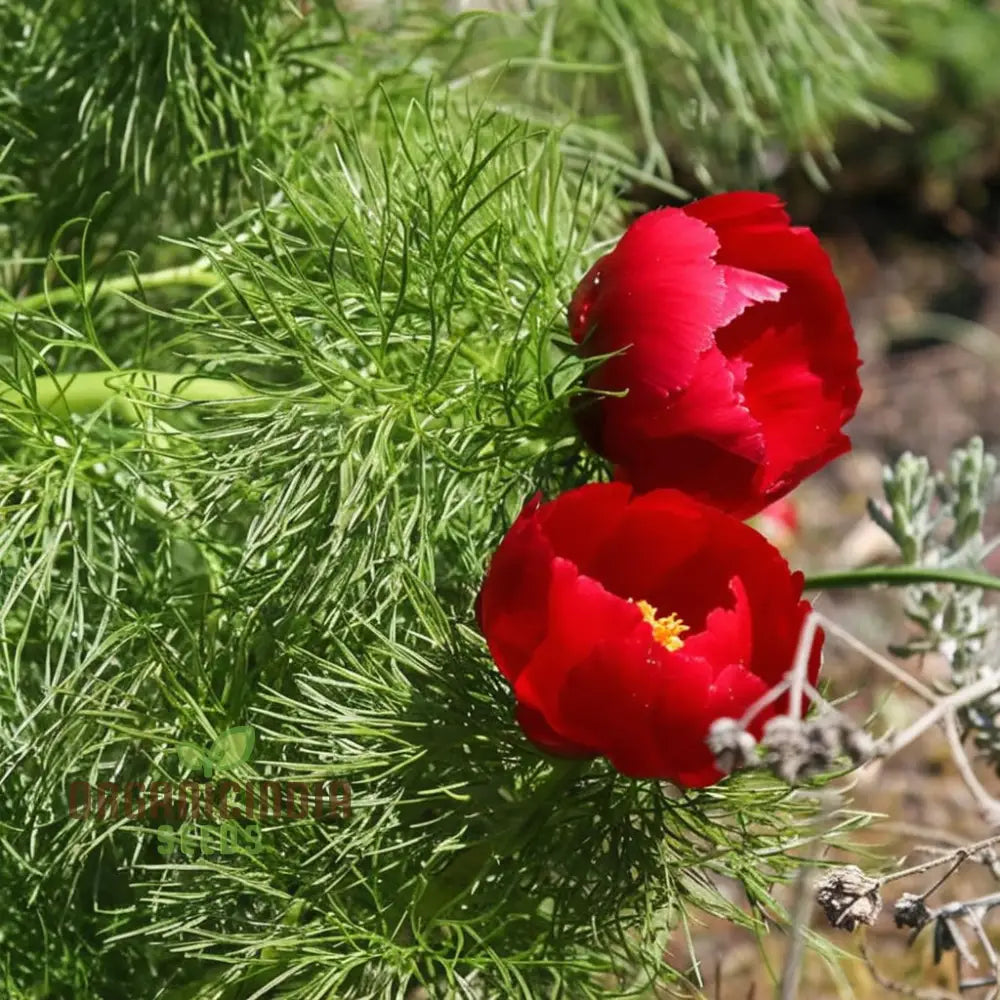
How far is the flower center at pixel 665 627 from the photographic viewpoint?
623 millimetres

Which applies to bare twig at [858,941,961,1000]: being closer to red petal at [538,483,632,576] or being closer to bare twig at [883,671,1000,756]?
bare twig at [883,671,1000,756]

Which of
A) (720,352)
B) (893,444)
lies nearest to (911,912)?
(720,352)

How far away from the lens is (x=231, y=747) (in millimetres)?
730

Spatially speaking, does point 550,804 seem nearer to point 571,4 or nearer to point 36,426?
point 36,426

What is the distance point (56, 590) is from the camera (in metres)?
0.80

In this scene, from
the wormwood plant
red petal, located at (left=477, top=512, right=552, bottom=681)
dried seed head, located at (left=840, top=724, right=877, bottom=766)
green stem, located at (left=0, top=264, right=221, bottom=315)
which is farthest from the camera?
green stem, located at (left=0, top=264, right=221, bottom=315)

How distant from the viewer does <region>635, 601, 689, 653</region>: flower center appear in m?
0.62

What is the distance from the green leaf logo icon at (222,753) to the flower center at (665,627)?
22 centimetres

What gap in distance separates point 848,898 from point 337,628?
28 centimetres

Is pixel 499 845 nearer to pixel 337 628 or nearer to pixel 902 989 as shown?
pixel 337 628

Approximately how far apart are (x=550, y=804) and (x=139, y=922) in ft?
0.93

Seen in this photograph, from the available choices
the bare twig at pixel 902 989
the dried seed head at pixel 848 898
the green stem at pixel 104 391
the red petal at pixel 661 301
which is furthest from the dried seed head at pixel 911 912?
the green stem at pixel 104 391

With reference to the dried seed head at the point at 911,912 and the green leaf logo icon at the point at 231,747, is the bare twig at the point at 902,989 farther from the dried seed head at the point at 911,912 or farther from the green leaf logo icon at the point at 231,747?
the green leaf logo icon at the point at 231,747

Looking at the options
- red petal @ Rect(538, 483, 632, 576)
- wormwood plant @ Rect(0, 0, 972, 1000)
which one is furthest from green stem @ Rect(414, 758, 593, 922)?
red petal @ Rect(538, 483, 632, 576)
